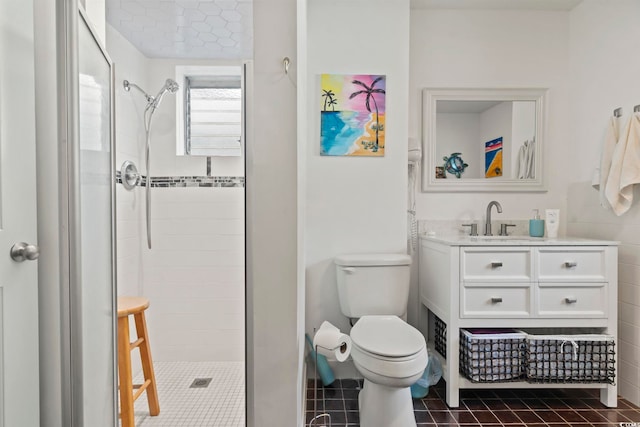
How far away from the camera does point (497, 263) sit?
1.91 meters

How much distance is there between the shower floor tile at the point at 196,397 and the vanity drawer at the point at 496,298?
1.34 meters

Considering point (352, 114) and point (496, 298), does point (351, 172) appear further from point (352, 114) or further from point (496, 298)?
point (496, 298)

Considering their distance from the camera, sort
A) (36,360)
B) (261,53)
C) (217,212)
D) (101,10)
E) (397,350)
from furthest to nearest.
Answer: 1. (217,212)
2. (397,350)
3. (101,10)
4. (261,53)
5. (36,360)

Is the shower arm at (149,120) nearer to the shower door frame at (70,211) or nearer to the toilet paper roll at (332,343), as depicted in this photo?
the shower door frame at (70,211)

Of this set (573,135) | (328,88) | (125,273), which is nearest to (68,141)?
(125,273)

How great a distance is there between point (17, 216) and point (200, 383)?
5.50 ft

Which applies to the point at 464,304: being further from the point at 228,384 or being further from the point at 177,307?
the point at 177,307

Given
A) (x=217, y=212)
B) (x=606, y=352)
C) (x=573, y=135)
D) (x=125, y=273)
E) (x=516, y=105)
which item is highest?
(x=516, y=105)

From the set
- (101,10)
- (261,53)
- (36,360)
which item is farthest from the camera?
(101,10)

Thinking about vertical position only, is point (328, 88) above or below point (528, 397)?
above

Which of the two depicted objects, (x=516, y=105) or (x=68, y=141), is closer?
(x=68, y=141)

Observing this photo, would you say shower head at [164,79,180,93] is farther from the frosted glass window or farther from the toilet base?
the toilet base

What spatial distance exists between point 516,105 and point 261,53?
200 centimetres

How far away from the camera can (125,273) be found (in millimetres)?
2184
